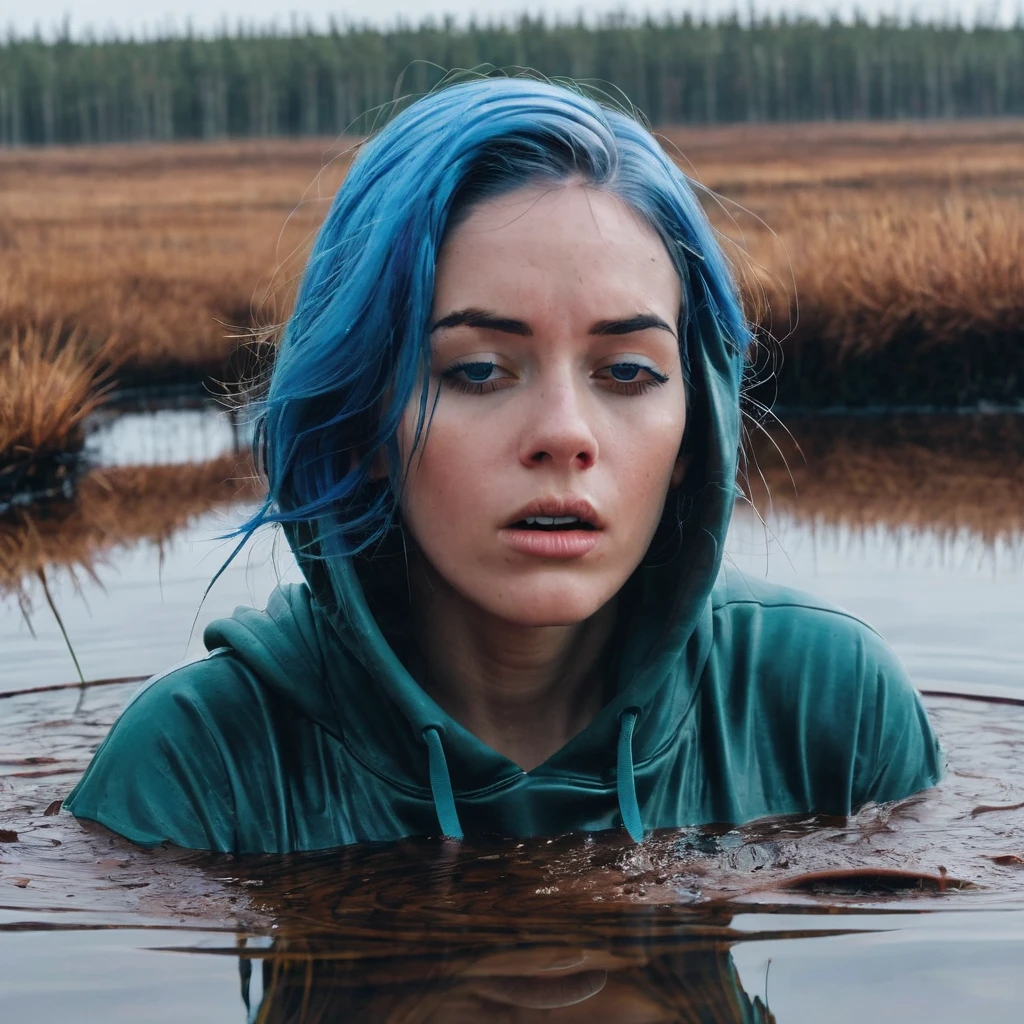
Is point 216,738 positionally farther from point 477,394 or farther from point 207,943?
point 477,394

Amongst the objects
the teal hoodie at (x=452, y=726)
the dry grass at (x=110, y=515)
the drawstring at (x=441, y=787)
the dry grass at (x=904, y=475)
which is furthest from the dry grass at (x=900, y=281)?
the drawstring at (x=441, y=787)

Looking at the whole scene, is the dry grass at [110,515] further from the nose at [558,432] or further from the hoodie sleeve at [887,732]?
the nose at [558,432]

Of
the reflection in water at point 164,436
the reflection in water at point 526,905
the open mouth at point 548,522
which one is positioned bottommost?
the reflection in water at point 164,436

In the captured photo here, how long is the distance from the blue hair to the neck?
0.18 m

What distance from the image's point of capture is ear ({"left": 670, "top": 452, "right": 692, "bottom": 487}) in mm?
2775

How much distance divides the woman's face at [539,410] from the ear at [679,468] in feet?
0.76

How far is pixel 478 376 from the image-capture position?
2.48m

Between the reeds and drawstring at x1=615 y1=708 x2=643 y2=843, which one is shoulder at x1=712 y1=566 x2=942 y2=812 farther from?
the reeds

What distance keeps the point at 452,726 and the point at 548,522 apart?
367 mm

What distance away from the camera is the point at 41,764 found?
401cm

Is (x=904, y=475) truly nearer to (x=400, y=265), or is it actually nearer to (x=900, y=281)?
(x=900, y=281)

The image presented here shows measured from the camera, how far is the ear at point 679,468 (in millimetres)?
2775

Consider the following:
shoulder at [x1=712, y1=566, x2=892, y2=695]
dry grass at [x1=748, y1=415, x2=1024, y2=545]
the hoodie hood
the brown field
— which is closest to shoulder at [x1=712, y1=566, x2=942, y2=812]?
Result: shoulder at [x1=712, y1=566, x2=892, y2=695]

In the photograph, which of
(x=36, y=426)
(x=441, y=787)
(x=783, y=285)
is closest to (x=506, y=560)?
(x=441, y=787)
